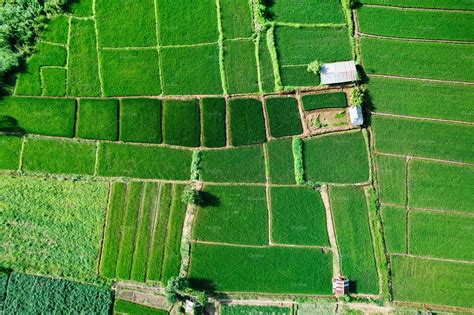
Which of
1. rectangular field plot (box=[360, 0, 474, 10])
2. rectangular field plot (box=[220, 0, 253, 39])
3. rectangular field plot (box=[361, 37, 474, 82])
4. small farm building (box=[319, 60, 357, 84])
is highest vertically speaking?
rectangular field plot (box=[360, 0, 474, 10])

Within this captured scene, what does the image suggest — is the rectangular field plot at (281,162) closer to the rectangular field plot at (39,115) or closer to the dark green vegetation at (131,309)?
the dark green vegetation at (131,309)

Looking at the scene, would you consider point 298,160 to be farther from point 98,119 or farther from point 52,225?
point 52,225

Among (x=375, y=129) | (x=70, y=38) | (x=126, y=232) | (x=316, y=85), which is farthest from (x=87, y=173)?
(x=375, y=129)

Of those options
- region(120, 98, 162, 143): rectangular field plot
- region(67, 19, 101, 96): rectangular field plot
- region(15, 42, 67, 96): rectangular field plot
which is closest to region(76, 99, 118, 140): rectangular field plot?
region(120, 98, 162, 143): rectangular field plot

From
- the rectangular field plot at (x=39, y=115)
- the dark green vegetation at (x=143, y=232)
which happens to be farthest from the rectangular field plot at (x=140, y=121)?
the rectangular field plot at (x=39, y=115)

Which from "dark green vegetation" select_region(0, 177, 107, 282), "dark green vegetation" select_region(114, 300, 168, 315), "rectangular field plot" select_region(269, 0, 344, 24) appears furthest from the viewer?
"rectangular field plot" select_region(269, 0, 344, 24)

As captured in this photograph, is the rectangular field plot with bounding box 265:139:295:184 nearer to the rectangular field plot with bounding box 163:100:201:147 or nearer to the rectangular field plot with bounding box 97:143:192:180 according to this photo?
the rectangular field plot with bounding box 163:100:201:147

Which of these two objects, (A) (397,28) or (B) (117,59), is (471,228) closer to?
(A) (397,28)

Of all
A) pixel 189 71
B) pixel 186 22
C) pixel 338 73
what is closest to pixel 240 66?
pixel 189 71
